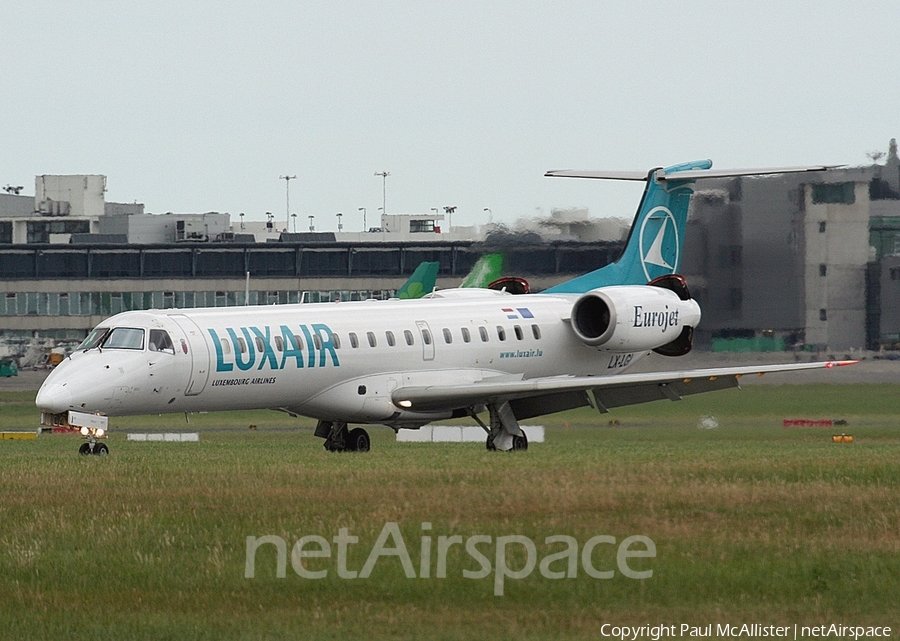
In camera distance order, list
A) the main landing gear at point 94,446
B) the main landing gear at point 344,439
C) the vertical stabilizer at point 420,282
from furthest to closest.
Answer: the vertical stabilizer at point 420,282
the main landing gear at point 344,439
the main landing gear at point 94,446

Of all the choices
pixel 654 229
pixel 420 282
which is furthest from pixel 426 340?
pixel 420 282

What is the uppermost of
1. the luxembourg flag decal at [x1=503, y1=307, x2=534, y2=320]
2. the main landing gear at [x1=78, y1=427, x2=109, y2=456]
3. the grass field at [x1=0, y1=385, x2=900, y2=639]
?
the luxembourg flag decal at [x1=503, y1=307, x2=534, y2=320]

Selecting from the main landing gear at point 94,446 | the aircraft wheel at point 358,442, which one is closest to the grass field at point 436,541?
the main landing gear at point 94,446

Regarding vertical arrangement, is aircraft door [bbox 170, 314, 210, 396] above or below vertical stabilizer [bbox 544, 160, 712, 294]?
below

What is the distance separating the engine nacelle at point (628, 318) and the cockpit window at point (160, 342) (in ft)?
31.5

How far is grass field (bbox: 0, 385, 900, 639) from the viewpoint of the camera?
41.3 ft

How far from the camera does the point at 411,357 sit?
31.1 meters

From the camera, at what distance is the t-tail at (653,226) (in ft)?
122

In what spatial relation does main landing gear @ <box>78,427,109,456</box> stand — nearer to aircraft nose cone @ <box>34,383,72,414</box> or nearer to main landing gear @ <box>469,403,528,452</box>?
aircraft nose cone @ <box>34,383,72,414</box>

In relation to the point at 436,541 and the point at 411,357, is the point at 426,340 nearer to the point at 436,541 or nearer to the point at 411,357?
the point at 411,357

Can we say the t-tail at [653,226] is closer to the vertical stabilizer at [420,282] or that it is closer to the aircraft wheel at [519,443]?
the aircraft wheel at [519,443]

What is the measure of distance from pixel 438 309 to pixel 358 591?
1915cm

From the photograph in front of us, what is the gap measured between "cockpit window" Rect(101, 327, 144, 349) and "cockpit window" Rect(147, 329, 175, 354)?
165 millimetres

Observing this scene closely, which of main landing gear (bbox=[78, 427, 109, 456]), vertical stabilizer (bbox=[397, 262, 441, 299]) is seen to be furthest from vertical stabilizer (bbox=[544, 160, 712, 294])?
vertical stabilizer (bbox=[397, 262, 441, 299])
